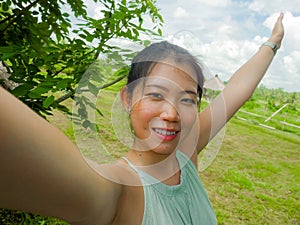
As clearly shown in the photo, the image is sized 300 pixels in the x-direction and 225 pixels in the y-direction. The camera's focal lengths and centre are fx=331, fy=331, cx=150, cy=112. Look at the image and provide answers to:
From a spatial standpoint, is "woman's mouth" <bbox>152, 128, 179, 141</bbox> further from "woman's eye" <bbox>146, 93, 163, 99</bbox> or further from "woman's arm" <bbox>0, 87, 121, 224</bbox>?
"woman's arm" <bbox>0, 87, 121, 224</bbox>

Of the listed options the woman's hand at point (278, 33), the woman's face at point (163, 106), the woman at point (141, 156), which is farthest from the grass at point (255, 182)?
the woman's face at point (163, 106)

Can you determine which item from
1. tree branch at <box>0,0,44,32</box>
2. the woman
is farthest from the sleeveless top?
tree branch at <box>0,0,44,32</box>

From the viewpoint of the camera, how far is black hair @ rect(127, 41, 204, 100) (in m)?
0.62

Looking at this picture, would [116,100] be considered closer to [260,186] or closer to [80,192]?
[80,192]

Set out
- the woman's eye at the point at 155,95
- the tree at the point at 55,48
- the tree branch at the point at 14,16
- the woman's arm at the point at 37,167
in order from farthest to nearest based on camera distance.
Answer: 1. the tree branch at the point at 14,16
2. the tree at the point at 55,48
3. the woman's eye at the point at 155,95
4. the woman's arm at the point at 37,167

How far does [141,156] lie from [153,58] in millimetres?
200

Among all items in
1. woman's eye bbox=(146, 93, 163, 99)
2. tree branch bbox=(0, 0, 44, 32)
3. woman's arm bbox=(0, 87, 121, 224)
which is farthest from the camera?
tree branch bbox=(0, 0, 44, 32)

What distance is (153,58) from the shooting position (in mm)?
616

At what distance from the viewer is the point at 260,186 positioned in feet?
13.9

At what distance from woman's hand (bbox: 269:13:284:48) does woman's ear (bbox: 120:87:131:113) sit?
28.3 inches

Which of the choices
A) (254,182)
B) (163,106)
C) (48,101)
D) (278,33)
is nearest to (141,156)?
(163,106)

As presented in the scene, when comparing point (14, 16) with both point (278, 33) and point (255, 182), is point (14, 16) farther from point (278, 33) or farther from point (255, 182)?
point (255, 182)

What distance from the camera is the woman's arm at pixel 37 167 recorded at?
0.23 meters

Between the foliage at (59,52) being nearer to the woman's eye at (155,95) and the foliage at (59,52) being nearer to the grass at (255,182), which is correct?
the woman's eye at (155,95)
